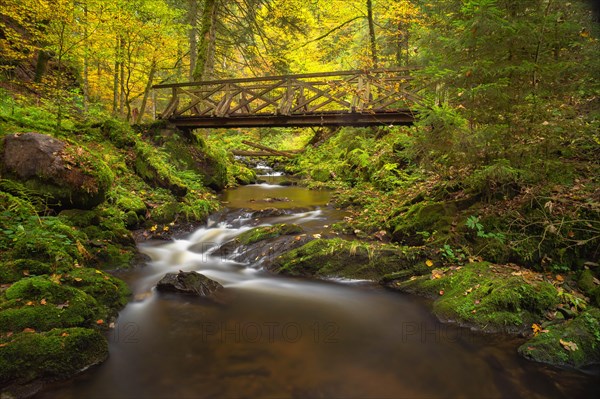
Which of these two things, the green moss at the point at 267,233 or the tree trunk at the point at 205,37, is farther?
the tree trunk at the point at 205,37

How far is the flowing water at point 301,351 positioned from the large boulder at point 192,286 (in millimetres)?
A: 162

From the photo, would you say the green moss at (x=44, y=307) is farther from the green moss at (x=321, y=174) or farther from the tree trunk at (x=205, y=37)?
the green moss at (x=321, y=174)

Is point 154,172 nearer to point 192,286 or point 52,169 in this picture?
point 52,169

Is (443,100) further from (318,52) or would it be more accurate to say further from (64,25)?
(318,52)

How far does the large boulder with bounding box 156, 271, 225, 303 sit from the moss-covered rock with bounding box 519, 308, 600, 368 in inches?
162

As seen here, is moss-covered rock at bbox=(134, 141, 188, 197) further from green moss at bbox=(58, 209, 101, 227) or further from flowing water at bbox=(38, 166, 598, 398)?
flowing water at bbox=(38, 166, 598, 398)

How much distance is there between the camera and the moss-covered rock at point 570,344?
3.73 metres

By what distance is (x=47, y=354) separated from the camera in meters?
3.22

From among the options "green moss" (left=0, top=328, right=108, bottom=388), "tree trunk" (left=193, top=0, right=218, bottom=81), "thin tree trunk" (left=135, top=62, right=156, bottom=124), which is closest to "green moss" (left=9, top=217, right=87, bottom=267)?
"green moss" (left=0, top=328, right=108, bottom=388)

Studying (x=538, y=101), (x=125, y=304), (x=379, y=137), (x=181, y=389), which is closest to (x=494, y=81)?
(x=538, y=101)

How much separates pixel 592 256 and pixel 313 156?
13635 millimetres

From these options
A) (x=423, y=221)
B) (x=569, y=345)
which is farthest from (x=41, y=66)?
(x=569, y=345)

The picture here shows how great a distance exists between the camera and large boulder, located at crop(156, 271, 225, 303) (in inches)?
209

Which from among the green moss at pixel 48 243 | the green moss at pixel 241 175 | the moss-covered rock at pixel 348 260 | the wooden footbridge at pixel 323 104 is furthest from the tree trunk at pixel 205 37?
the moss-covered rock at pixel 348 260
